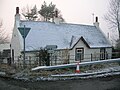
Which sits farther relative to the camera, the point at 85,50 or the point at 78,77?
the point at 85,50

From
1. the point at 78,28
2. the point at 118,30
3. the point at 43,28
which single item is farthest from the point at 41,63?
the point at 118,30

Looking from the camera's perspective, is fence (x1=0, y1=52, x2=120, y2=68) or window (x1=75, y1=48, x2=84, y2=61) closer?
fence (x1=0, y1=52, x2=120, y2=68)

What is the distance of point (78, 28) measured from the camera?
35.4 m

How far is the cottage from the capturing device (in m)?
27.5

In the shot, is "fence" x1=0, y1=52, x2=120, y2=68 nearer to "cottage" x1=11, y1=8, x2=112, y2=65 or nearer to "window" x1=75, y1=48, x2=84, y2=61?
"cottage" x1=11, y1=8, x2=112, y2=65

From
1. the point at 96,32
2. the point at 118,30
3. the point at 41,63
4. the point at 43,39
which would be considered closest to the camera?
the point at 41,63

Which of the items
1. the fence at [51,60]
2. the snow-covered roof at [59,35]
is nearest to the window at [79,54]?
the fence at [51,60]

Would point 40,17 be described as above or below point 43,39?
above

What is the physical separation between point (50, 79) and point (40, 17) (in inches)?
2124

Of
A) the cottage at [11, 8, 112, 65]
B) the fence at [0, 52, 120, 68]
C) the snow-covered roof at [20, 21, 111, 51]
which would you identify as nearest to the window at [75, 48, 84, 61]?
the cottage at [11, 8, 112, 65]

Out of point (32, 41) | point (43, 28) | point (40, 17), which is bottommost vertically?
point (32, 41)

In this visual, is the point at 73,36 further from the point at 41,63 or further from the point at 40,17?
the point at 40,17

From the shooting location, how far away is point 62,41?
3059 cm

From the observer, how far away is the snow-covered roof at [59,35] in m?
28.6
